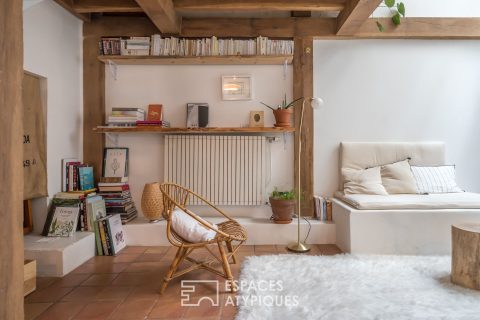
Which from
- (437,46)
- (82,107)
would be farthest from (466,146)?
(82,107)

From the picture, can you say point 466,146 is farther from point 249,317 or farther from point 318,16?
point 249,317

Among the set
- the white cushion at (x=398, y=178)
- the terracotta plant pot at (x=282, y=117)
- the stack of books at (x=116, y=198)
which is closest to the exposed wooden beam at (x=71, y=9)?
the stack of books at (x=116, y=198)

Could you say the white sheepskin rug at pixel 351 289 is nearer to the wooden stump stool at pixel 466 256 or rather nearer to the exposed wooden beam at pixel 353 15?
the wooden stump stool at pixel 466 256

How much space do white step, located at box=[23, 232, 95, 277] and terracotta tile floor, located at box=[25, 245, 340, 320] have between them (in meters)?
0.07

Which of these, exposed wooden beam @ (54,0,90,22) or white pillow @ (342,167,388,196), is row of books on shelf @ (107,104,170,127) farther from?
white pillow @ (342,167,388,196)

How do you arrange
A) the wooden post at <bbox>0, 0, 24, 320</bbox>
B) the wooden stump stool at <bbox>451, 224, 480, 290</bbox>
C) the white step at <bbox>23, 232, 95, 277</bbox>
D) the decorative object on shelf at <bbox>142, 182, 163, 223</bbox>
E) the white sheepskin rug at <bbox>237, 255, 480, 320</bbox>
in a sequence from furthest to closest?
the decorative object on shelf at <bbox>142, 182, 163, 223</bbox>
the white step at <bbox>23, 232, 95, 277</bbox>
the wooden stump stool at <bbox>451, 224, 480, 290</bbox>
the white sheepskin rug at <bbox>237, 255, 480, 320</bbox>
the wooden post at <bbox>0, 0, 24, 320</bbox>

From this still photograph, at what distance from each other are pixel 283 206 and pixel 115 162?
2.10 metres

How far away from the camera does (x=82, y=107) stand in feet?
13.2

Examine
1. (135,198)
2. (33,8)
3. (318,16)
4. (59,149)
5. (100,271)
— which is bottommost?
(100,271)

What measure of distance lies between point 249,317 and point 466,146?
3.71 meters

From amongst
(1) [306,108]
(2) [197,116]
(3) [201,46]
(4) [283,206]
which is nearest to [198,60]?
(3) [201,46]

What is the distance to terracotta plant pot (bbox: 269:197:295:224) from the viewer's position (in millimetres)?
3625

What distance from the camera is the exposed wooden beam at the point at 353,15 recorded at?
3.21 m

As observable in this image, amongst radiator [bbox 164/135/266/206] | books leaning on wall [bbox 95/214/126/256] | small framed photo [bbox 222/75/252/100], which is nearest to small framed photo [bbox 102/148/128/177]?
radiator [bbox 164/135/266/206]
